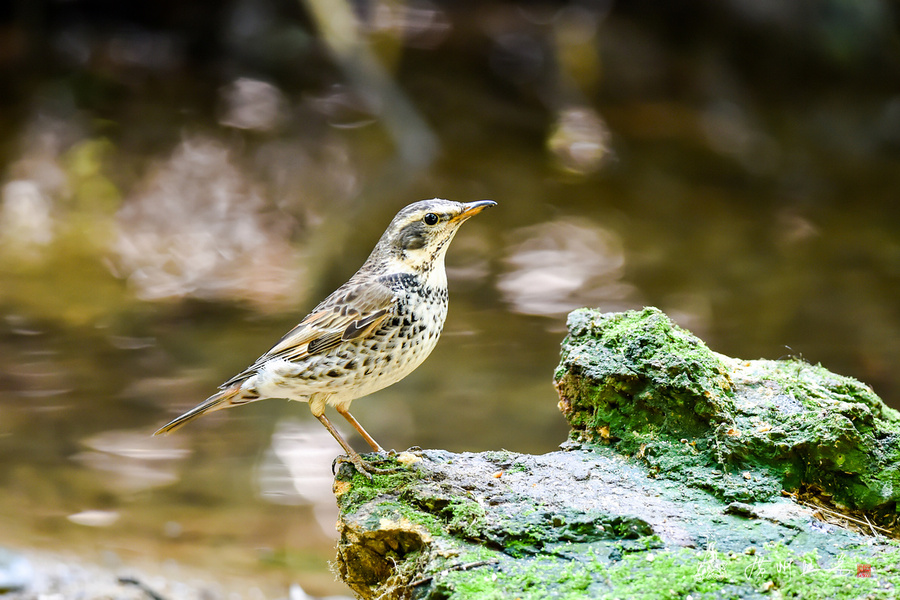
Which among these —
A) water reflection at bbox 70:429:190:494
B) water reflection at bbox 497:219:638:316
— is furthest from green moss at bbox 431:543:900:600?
water reflection at bbox 497:219:638:316

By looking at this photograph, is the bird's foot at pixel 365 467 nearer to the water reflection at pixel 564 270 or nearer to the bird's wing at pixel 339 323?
the bird's wing at pixel 339 323

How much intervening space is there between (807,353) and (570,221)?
4.15 m

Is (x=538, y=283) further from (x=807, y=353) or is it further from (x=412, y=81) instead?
(x=412, y=81)

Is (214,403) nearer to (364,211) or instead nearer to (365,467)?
(365,467)

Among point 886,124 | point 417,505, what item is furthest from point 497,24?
point 417,505

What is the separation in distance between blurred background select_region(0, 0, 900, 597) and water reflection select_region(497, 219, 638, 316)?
0.05m

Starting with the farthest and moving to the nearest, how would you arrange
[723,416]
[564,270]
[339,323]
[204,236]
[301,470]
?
[204,236] → [564,270] → [301,470] → [339,323] → [723,416]

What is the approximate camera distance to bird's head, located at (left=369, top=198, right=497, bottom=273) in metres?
3.87

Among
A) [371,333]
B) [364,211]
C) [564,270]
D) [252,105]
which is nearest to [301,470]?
[371,333]

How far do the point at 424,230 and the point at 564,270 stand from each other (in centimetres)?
665

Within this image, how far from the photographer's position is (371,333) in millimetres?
3678

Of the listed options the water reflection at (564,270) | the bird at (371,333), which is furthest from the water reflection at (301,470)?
the water reflection at (564,270)

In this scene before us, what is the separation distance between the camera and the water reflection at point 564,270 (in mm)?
9602

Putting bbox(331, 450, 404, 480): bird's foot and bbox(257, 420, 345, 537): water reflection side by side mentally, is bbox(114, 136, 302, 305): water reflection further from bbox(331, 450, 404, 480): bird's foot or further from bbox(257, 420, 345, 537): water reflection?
bbox(331, 450, 404, 480): bird's foot
